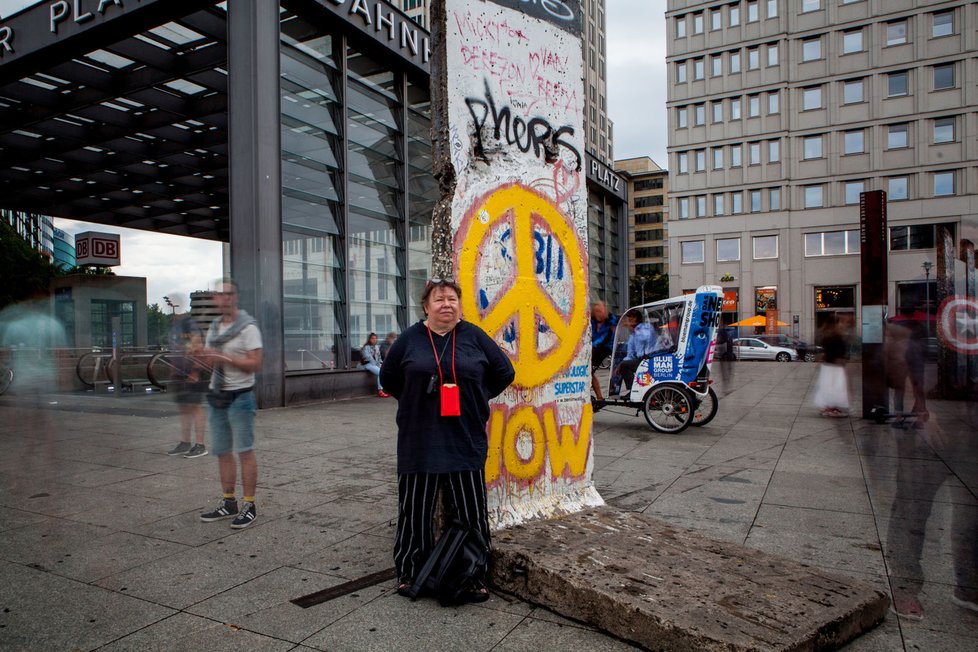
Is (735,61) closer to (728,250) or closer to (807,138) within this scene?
(807,138)

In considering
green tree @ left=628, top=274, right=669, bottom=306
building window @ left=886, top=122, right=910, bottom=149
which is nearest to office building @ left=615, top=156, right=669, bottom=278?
green tree @ left=628, top=274, right=669, bottom=306

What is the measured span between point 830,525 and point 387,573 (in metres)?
3.06

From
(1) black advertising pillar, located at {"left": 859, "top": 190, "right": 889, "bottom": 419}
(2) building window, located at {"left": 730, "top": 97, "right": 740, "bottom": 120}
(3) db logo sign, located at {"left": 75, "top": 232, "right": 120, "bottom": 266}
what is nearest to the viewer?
(1) black advertising pillar, located at {"left": 859, "top": 190, "right": 889, "bottom": 419}

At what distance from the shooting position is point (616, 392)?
32.4 ft

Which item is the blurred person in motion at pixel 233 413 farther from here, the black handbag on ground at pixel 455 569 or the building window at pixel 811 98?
the building window at pixel 811 98

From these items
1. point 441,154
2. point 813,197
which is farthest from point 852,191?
point 441,154

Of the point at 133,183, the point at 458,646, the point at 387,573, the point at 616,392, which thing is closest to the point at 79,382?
the point at 133,183

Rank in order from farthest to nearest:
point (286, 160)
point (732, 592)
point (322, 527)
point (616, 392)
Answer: point (286, 160) < point (616, 392) < point (322, 527) < point (732, 592)

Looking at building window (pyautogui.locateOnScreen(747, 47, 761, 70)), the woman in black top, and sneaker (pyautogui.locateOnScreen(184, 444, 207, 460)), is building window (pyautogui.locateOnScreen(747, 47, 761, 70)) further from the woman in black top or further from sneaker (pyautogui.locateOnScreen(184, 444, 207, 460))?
the woman in black top

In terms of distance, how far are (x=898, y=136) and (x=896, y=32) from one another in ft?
20.3

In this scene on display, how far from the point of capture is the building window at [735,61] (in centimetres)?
4784

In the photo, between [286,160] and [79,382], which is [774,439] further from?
[79,382]

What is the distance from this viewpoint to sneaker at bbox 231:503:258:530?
183 inches

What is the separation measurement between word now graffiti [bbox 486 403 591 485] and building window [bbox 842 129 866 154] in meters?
44.3
